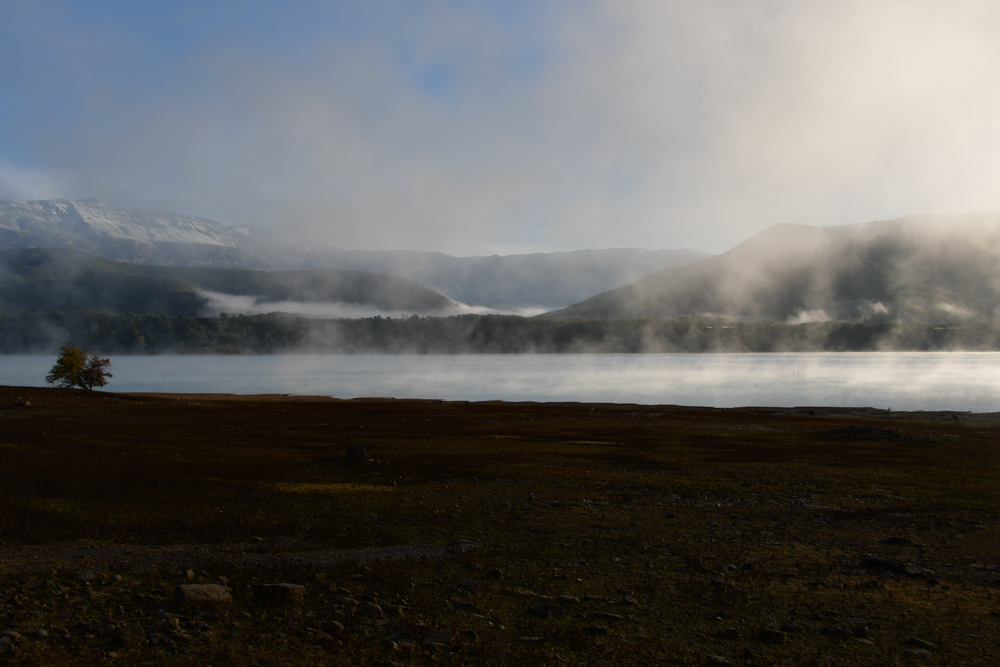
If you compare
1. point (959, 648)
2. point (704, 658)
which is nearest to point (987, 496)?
point (959, 648)

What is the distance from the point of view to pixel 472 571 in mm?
11945

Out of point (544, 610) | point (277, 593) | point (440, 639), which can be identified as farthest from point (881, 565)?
point (277, 593)

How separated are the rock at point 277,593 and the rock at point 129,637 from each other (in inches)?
69.9

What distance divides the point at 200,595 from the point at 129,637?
4.78 ft

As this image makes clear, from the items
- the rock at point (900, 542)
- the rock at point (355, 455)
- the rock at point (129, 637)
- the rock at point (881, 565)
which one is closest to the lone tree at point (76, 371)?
the rock at point (355, 455)

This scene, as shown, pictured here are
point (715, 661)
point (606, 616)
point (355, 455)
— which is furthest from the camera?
point (355, 455)

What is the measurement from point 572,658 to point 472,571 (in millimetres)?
4148

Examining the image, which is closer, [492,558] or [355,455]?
[492,558]

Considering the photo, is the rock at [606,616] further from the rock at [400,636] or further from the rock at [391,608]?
the rock at [391,608]

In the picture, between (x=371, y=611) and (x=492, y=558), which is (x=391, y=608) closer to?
(x=371, y=611)

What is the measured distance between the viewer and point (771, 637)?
28.9ft

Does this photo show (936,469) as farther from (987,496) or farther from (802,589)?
(802,589)

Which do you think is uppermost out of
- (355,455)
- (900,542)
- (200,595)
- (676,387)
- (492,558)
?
(676,387)

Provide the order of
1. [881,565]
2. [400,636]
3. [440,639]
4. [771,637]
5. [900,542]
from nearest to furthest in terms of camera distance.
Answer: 1. [440,639]
2. [400,636]
3. [771,637]
4. [881,565]
5. [900,542]
